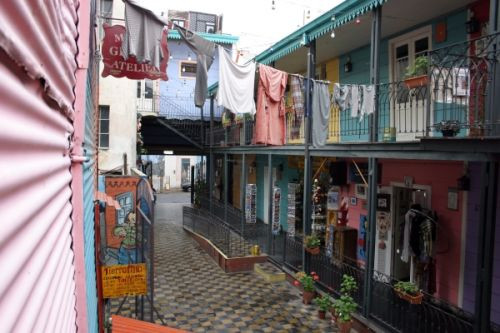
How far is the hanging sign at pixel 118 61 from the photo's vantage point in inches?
295

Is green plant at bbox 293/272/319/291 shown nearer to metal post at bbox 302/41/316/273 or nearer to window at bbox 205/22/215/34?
metal post at bbox 302/41/316/273

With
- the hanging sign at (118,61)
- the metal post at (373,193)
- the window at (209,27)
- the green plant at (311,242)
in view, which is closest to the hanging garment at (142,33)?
the hanging sign at (118,61)

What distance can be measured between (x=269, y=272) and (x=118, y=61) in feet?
24.4

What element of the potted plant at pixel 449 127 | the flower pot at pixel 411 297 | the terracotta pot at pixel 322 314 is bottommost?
the terracotta pot at pixel 322 314

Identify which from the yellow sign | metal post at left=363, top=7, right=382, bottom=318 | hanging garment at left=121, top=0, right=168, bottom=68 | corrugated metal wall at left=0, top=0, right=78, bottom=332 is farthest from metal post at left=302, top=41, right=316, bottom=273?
corrugated metal wall at left=0, top=0, right=78, bottom=332

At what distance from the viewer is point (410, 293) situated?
7398 millimetres

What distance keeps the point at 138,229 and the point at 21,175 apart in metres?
6.92

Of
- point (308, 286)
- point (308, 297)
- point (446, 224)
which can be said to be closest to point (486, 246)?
point (446, 224)

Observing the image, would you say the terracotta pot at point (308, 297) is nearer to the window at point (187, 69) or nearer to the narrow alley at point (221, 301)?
Result: the narrow alley at point (221, 301)

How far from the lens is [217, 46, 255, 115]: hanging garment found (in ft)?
26.3

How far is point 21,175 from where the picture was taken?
931 mm

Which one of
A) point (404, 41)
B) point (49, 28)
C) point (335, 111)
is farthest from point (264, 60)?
point (49, 28)

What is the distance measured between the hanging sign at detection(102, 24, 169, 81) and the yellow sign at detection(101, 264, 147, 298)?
3.58 metres

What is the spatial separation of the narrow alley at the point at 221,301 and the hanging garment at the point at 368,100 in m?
4.73
